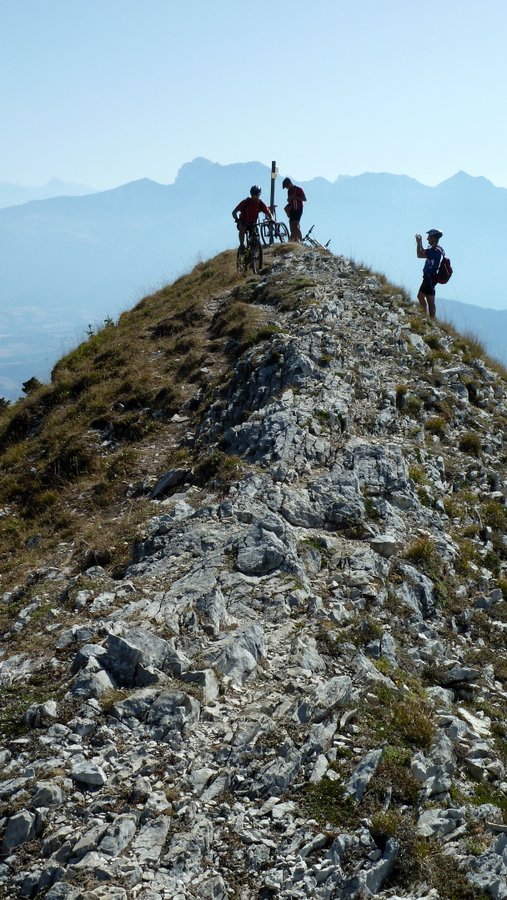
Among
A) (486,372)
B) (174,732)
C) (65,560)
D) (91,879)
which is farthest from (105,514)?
(486,372)

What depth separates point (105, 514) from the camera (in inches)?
546

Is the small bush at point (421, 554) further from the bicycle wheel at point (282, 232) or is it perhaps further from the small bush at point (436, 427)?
the bicycle wheel at point (282, 232)

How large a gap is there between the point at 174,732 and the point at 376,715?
6.56 ft

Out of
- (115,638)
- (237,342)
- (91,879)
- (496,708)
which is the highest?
(237,342)

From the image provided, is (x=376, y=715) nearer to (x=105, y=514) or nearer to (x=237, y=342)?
(x=105, y=514)

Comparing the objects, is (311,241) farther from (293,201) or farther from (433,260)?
(433,260)

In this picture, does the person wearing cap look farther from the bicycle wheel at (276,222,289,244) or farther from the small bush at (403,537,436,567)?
the bicycle wheel at (276,222,289,244)

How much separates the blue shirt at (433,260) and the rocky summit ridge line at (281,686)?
7.99m

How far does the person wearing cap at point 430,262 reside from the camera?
20.2 meters

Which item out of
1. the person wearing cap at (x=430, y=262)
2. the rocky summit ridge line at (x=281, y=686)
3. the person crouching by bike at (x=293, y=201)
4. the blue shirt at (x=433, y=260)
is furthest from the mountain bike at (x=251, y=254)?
the rocky summit ridge line at (x=281, y=686)

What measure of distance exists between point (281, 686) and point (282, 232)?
2810 centimetres

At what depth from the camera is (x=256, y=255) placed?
25938 mm

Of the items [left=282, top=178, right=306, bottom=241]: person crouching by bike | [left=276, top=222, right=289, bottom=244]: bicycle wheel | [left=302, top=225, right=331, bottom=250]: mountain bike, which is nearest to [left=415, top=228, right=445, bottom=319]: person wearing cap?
[left=282, top=178, right=306, bottom=241]: person crouching by bike

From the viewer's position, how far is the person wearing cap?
20228mm
